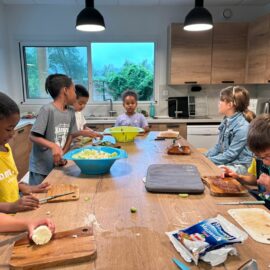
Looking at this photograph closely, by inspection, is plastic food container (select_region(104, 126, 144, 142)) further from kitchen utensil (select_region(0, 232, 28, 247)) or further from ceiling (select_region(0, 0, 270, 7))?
ceiling (select_region(0, 0, 270, 7))

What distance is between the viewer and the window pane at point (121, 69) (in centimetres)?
438

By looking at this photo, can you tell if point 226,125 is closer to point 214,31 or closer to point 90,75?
point 214,31

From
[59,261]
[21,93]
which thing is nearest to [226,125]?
[59,261]

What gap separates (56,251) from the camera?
738mm

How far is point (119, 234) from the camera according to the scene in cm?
86

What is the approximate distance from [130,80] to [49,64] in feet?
4.41

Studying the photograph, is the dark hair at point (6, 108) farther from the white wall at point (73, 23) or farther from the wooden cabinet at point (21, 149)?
the white wall at point (73, 23)

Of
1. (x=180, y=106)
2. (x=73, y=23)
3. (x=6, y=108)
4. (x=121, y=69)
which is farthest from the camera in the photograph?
(x=121, y=69)

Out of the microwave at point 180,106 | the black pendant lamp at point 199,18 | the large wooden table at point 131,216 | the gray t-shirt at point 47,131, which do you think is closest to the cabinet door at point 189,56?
the microwave at point 180,106

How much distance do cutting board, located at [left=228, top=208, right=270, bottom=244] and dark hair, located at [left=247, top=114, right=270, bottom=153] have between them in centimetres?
31

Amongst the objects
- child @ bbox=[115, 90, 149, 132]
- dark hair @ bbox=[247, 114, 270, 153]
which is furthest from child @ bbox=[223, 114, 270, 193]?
child @ bbox=[115, 90, 149, 132]

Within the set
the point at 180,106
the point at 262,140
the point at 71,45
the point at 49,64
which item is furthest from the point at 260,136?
the point at 49,64

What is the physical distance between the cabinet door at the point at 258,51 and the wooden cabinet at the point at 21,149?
130 inches

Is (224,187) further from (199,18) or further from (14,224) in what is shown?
(199,18)
